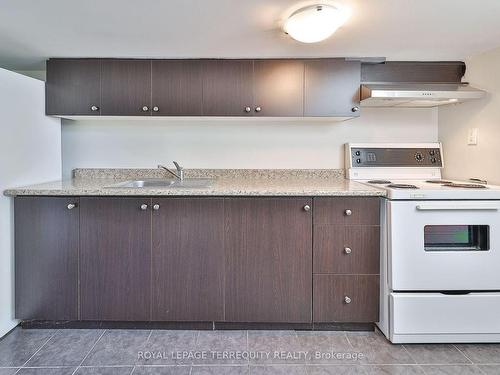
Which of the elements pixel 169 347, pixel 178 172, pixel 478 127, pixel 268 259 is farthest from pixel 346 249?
pixel 178 172

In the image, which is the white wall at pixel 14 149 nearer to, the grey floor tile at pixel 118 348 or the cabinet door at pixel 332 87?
the grey floor tile at pixel 118 348

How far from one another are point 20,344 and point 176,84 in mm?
1812

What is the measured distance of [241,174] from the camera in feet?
8.63

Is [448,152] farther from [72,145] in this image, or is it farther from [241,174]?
[72,145]

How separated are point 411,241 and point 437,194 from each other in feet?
0.97

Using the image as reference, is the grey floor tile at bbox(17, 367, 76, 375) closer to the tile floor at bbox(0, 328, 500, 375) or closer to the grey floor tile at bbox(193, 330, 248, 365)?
the tile floor at bbox(0, 328, 500, 375)

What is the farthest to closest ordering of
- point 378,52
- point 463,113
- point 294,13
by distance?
point 463,113 → point 378,52 → point 294,13

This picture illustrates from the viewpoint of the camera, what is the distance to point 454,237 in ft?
6.26

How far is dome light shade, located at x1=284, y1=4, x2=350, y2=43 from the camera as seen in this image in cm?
153

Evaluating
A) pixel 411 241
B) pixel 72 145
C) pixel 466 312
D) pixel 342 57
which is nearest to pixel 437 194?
pixel 411 241

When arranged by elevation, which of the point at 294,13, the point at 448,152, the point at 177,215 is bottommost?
the point at 177,215

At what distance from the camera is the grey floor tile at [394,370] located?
5.45ft

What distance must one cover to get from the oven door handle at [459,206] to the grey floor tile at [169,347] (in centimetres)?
149

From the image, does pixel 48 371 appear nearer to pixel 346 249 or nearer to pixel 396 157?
pixel 346 249
